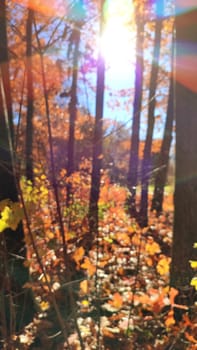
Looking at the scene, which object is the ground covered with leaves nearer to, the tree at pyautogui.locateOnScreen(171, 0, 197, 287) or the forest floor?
the forest floor

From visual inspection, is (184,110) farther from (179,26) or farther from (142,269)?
(142,269)

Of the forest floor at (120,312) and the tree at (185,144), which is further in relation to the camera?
the tree at (185,144)

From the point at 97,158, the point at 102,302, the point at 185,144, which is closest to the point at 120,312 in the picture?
the point at 102,302

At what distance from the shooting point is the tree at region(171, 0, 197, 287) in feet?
11.8

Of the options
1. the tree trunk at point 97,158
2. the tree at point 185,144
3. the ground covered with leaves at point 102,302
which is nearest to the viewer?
the ground covered with leaves at point 102,302

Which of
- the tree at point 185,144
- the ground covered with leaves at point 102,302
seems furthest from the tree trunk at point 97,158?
the tree at point 185,144

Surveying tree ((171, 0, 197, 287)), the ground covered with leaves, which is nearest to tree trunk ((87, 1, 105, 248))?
the ground covered with leaves

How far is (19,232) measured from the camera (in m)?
4.42

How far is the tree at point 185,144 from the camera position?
3.60 meters

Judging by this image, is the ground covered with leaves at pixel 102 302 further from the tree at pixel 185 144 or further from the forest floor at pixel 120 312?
the tree at pixel 185 144

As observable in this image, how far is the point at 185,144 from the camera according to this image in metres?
3.76

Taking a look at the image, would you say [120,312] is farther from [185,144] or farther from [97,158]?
[97,158]

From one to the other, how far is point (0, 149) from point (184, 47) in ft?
7.11

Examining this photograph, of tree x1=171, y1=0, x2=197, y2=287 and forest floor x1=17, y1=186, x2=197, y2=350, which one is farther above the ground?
tree x1=171, y1=0, x2=197, y2=287
